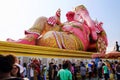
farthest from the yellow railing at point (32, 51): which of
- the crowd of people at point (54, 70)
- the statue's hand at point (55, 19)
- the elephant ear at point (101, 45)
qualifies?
the elephant ear at point (101, 45)

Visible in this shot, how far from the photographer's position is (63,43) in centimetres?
1655

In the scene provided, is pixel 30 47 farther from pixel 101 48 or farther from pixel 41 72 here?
pixel 101 48

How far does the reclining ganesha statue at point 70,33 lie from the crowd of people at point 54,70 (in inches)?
69.6

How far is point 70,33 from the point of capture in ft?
60.1

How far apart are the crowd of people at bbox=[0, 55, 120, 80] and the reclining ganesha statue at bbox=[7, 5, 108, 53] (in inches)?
69.6

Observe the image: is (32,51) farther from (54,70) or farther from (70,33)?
(70,33)

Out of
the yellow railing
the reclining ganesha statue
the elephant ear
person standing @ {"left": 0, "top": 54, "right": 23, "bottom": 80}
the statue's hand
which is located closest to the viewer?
person standing @ {"left": 0, "top": 54, "right": 23, "bottom": 80}

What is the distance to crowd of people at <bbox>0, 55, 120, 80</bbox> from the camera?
9.55 ft

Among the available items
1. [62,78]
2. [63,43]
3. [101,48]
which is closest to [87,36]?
[101,48]

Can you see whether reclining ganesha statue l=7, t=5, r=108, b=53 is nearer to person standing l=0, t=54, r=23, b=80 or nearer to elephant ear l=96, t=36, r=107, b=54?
elephant ear l=96, t=36, r=107, b=54

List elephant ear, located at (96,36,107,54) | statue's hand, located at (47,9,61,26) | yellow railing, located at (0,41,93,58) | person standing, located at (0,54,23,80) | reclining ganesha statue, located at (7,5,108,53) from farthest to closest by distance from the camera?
elephant ear, located at (96,36,107,54) → statue's hand, located at (47,9,61,26) → reclining ganesha statue, located at (7,5,108,53) → yellow railing, located at (0,41,93,58) → person standing, located at (0,54,23,80)

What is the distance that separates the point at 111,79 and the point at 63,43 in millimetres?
3691

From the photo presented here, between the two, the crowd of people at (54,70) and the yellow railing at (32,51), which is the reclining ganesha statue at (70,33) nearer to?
the yellow railing at (32,51)

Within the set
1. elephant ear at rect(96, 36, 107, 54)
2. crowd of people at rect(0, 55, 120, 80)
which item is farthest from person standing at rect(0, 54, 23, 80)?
elephant ear at rect(96, 36, 107, 54)
